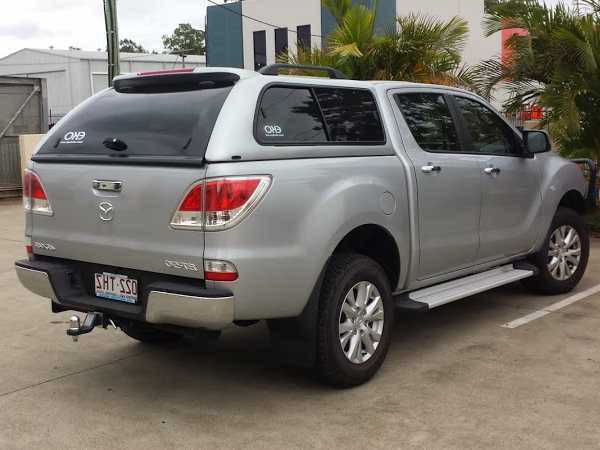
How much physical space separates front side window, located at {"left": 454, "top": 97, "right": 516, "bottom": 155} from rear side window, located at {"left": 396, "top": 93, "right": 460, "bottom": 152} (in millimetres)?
194

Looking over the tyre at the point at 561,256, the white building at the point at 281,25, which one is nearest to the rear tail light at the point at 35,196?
the tyre at the point at 561,256

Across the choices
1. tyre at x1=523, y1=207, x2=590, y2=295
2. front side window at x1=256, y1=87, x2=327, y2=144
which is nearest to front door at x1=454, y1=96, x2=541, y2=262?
tyre at x1=523, y1=207, x2=590, y2=295

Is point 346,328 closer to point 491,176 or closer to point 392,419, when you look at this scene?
point 392,419

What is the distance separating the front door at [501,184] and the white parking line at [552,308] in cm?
51

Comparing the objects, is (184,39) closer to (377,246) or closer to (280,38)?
(280,38)

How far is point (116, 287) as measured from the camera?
422 cm

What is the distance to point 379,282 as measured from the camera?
15.2 feet

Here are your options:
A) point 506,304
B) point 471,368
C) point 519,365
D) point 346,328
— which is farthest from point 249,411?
point 506,304

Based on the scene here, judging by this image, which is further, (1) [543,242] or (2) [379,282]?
(1) [543,242]

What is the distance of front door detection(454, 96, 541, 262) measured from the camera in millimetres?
5676

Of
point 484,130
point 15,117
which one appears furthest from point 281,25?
point 484,130

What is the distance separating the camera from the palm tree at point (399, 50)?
1161 centimetres

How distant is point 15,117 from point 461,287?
12.5 m

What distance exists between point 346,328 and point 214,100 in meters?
1.49
